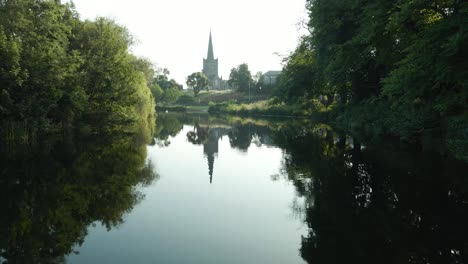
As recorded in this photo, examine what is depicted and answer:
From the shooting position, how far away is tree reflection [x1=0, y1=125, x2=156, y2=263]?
812 cm

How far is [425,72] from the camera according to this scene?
14.9 meters

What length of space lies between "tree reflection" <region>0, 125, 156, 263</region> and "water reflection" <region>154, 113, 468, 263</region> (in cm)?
476

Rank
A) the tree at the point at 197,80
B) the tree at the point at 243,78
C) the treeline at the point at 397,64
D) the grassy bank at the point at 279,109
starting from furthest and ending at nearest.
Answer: the tree at the point at 197,80 → the tree at the point at 243,78 → the grassy bank at the point at 279,109 → the treeline at the point at 397,64

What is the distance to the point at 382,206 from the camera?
1076 centimetres

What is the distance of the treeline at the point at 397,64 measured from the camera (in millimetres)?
14559

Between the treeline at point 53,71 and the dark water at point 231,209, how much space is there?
319cm

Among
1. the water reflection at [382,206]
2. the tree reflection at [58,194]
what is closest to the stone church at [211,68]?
the tree reflection at [58,194]

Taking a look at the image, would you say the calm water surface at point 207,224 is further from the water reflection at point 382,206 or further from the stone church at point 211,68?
the stone church at point 211,68

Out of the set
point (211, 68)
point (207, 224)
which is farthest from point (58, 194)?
point (211, 68)

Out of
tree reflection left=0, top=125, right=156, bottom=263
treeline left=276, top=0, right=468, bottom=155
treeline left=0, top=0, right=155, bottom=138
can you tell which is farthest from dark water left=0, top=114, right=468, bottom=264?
treeline left=0, top=0, right=155, bottom=138

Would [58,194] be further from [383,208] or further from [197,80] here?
[197,80]

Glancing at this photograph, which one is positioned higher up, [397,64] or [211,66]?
[211,66]

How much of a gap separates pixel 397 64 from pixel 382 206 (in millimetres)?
12104

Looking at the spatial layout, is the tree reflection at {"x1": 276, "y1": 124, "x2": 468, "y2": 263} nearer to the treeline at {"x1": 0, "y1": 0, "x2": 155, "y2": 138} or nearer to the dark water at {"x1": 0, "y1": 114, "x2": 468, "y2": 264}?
the dark water at {"x1": 0, "y1": 114, "x2": 468, "y2": 264}
